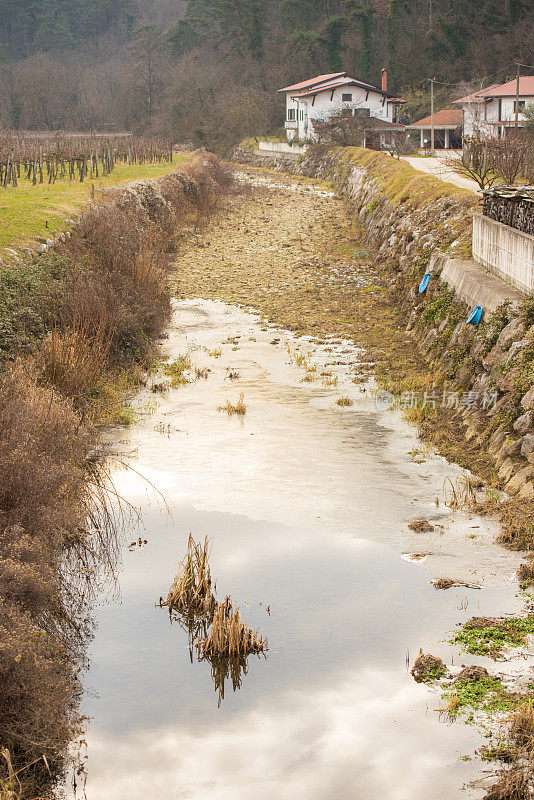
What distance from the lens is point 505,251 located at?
16625 millimetres

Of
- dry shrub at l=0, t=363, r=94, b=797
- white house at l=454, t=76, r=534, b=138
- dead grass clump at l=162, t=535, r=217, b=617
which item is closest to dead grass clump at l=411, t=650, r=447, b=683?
dead grass clump at l=162, t=535, r=217, b=617

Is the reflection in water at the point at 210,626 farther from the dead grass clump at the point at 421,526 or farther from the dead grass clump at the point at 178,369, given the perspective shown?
the dead grass clump at the point at 178,369

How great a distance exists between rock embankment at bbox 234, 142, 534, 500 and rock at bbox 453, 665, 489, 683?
363 centimetres

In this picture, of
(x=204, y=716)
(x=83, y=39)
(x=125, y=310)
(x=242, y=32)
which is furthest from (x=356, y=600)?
(x=83, y=39)

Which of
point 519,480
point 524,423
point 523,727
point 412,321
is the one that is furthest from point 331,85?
point 523,727

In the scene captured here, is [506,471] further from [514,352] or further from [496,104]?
[496,104]

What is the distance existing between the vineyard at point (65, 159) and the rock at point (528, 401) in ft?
77.5

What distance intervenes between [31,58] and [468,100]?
90.0m

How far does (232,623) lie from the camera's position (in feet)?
28.1

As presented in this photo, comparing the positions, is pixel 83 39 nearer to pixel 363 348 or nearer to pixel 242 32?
pixel 242 32

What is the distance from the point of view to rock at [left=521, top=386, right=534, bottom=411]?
12680mm

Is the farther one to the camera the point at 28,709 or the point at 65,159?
the point at 65,159

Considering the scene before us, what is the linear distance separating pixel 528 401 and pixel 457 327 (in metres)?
5.15

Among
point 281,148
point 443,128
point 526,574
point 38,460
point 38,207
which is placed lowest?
point 526,574
